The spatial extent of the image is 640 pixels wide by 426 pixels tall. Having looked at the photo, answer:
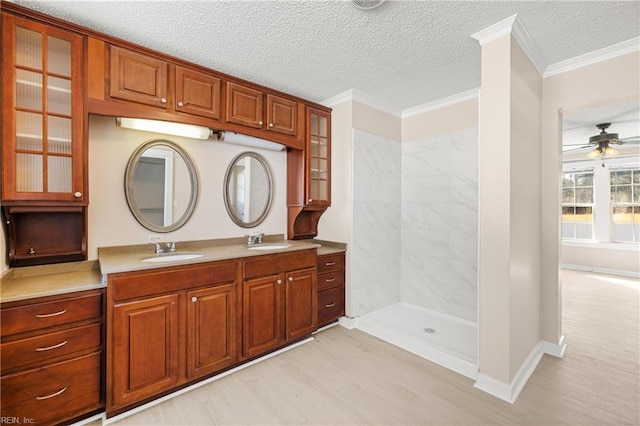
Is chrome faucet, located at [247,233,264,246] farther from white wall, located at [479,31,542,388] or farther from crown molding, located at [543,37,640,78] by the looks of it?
crown molding, located at [543,37,640,78]

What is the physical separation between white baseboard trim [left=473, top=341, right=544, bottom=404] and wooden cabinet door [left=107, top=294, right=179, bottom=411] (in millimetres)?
2236

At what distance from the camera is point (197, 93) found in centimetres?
241

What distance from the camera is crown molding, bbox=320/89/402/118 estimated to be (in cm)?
315

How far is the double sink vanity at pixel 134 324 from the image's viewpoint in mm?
1572

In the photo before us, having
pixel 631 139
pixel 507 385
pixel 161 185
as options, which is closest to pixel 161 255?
pixel 161 185

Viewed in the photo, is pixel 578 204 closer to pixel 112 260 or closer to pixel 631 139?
pixel 631 139

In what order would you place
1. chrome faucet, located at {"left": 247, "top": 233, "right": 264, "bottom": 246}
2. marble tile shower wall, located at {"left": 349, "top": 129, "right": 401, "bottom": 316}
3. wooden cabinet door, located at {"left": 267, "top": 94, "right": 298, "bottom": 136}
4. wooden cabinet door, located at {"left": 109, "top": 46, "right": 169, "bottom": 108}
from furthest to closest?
1. marble tile shower wall, located at {"left": 349, "top": 129, "right": 401, "bottom": 316}
2. chrome faucet, located at {"left": 247, "top": 233, "right": 264, "bottom": 246}
3. wooden cabinet door, located at {"left": 267, "top": 94, "right": 298, "bottom": 136}
4. wooden cabinet door, located at {"left": 109, "top": 46, "right": 169, "bottom": 108}

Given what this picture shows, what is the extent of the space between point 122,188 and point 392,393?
266 centimetres

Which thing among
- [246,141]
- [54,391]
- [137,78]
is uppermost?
[137,78]

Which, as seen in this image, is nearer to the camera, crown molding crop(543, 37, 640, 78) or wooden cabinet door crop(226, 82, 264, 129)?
crown molding crop(543, 37, 640, 78)

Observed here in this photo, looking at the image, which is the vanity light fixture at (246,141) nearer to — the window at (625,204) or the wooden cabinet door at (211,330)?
the wooden cabinet door at (211,330)

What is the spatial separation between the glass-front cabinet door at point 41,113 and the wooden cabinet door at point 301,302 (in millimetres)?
1789

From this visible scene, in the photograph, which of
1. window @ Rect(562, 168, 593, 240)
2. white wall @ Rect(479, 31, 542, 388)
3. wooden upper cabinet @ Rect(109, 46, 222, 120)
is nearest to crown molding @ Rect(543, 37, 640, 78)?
white wall @ Rect(479, 31, 542, 388)

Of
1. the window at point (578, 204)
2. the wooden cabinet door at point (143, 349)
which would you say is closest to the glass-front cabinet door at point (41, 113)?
the wooden cabinet door at point (143, 349)
